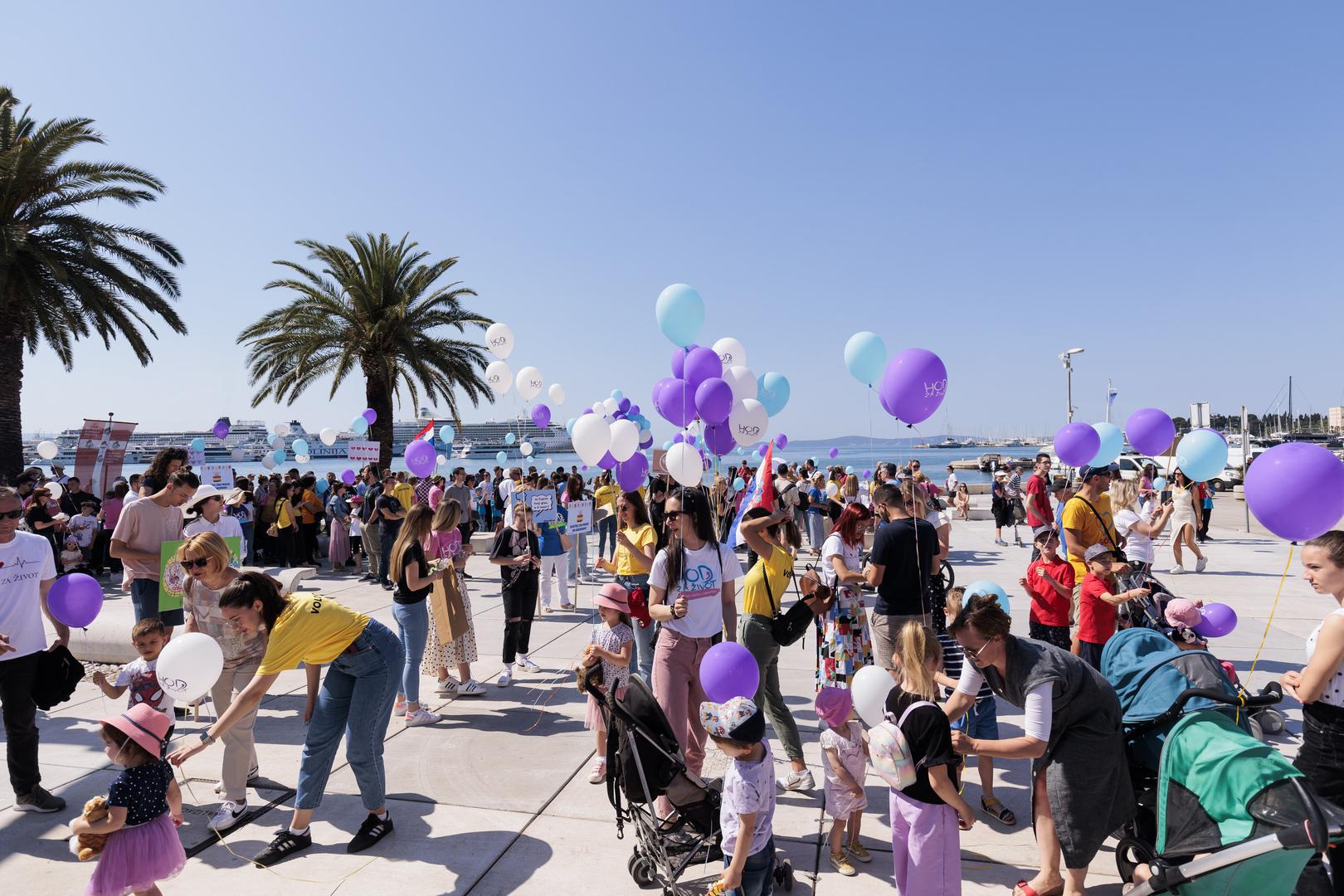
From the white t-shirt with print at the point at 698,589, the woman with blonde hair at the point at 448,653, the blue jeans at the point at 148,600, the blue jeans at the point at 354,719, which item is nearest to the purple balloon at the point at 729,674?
the white t-shirt with print at the point at 698,589

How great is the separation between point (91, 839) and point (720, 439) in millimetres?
5348

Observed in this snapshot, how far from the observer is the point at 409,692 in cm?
558

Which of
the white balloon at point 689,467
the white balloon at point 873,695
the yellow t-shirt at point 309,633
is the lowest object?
the white balloon at point 873,695

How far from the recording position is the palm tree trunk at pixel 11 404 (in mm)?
14914

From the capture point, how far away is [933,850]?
2.83 metres

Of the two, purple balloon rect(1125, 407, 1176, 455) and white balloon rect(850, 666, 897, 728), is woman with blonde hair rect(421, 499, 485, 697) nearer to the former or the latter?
white balloon rect(850, 666, 897, 728)

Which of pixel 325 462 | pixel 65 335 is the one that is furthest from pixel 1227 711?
pixel 325 462

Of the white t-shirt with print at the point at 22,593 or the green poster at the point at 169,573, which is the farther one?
the green poster at the point at 169,573

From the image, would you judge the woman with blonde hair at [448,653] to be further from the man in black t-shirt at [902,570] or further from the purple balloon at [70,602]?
the man in black t-shirt at [902,570]

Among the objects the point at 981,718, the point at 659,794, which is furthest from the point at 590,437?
the point at 981,718

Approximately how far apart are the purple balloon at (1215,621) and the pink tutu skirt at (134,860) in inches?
216

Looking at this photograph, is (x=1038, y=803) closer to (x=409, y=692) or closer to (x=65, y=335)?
(x=409, y=692)

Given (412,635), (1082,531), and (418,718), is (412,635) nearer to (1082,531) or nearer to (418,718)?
(418,718)

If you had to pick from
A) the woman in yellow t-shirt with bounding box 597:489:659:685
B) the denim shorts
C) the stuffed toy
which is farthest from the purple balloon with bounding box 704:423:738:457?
the stuffed toy
